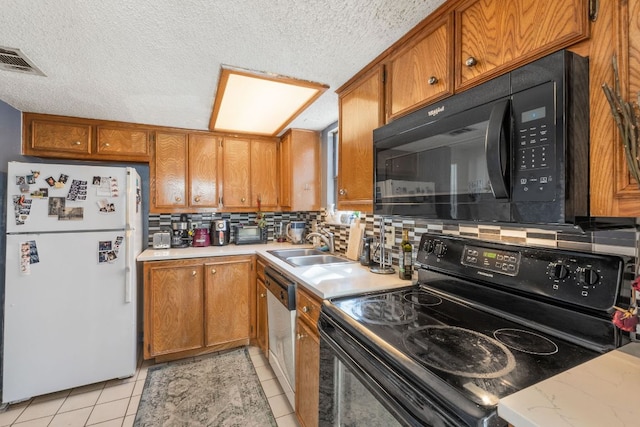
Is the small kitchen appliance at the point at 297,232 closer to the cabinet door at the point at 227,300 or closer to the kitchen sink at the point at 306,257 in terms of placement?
the kitchen sink at the point at 306,257

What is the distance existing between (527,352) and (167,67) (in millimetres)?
2079

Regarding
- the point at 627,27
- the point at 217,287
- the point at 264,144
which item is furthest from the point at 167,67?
the point at 627,27

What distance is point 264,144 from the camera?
312 cm

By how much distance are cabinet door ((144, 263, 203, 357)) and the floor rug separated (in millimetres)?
176

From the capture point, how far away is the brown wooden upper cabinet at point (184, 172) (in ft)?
9.00

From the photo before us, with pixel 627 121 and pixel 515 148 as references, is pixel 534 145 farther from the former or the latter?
pixel 627 121

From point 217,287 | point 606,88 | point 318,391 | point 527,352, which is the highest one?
point 606,88

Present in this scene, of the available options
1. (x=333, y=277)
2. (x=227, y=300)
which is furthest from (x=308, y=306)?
(x=227, y=300)

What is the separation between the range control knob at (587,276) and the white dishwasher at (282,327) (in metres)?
1.29

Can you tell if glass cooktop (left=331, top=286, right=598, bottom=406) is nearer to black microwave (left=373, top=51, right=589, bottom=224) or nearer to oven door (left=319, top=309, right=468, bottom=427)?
oven door (left=319, top=309, right=468, bottom=427)

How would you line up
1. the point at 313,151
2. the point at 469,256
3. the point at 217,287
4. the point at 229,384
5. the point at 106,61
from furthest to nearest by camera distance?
the point at 313,151 < the point at 217,287 < the point at 229,384 < the point at 106,61 < the point at 469,256

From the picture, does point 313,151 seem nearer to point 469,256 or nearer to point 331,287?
point 331,287

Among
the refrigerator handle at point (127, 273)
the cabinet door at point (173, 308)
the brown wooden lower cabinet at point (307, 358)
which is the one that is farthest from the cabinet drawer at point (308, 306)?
the refrigerator handle at point (127, 273)

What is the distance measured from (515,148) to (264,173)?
259 centimetres
